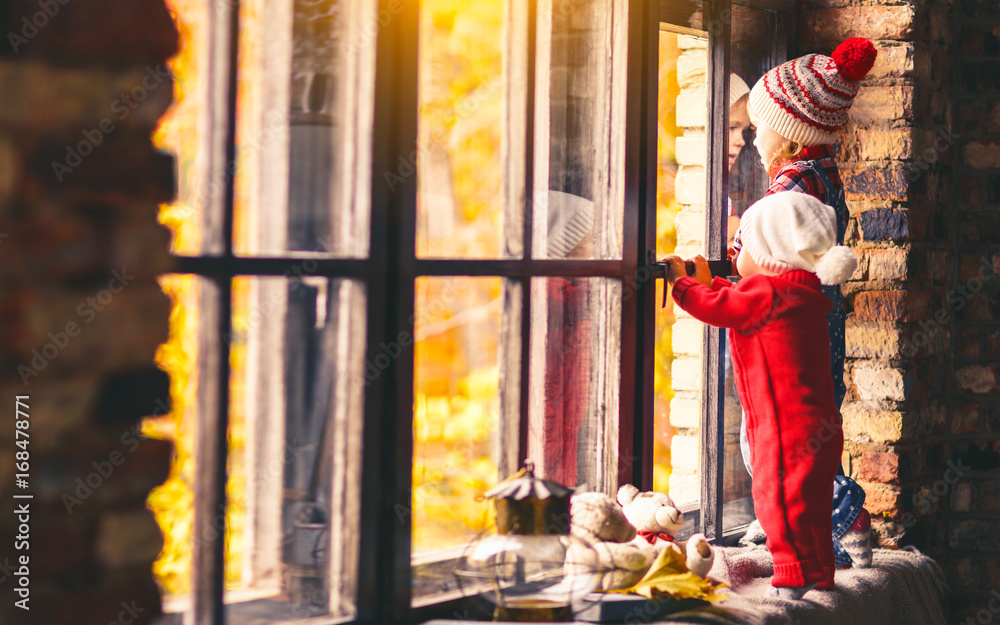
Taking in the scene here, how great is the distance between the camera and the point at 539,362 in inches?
73.2

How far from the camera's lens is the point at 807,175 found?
1.93 metres

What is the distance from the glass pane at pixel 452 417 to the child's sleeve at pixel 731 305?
38 centimetres

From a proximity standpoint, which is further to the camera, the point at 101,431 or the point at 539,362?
the point at 539,362

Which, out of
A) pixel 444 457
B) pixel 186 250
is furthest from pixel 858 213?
pixel 186 250

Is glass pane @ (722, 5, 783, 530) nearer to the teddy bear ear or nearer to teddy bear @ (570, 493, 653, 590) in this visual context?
the teddy bear ear

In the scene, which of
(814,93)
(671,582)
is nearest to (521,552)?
(671,582)

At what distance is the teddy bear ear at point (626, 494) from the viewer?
6.31 feet

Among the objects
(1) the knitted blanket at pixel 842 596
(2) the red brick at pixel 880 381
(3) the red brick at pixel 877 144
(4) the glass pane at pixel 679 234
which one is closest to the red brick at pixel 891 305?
(2) the red brick at pixel 880 381

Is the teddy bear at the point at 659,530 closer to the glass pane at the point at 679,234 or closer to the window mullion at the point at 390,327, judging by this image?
the glass pane at the point at 679,234

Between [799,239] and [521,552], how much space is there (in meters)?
0.77

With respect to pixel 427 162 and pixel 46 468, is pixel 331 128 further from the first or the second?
pixel 46 468

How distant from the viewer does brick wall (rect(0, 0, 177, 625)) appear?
103cm

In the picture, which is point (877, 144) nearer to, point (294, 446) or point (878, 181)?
point (878, 181)

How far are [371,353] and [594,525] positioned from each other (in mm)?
533
